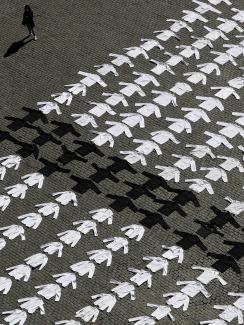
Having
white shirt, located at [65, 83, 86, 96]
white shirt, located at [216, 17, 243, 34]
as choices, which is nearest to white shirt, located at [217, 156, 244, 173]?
white shirt, located at [65, 83, 86, 96]

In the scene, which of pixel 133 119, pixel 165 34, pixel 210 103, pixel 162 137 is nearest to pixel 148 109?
pixel 133 119

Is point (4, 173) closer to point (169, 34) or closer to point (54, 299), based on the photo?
point (54, 299)

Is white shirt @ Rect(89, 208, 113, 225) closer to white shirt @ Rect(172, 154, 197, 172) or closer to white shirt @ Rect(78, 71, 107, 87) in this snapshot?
white shirt @ Rect(172, 154, 197, 172)

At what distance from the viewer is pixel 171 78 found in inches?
1241

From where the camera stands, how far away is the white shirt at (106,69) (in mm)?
31577

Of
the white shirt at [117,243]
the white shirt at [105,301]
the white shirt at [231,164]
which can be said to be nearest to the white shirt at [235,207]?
the white shirt at [231,164]

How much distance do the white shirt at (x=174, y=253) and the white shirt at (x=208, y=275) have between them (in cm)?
54

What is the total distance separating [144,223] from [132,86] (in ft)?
22.5

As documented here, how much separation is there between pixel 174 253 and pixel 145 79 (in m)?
8.60

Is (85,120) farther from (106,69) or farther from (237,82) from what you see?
(237,82)

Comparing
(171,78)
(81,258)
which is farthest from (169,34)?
(81,258)

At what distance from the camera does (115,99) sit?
30391 mm

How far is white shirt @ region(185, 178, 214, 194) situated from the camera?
2723 centimetres

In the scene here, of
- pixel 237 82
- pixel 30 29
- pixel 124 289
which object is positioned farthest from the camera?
pixel 30 29
